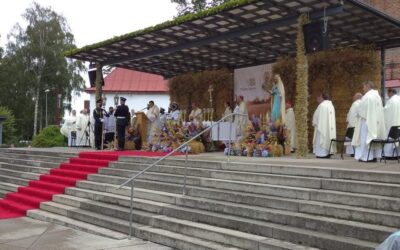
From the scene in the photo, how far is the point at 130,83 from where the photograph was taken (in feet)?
136

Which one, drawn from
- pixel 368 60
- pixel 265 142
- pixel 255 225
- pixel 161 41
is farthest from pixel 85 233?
pixel 368 60

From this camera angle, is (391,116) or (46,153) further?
(46,153)

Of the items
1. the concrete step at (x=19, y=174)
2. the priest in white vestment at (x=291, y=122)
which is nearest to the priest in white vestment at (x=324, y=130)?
the priest in white vestment at (x=291, y=122)

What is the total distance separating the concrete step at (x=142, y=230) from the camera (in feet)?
22.7

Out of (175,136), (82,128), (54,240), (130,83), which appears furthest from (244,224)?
(130,83)

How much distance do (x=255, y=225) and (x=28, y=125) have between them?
43357 mm

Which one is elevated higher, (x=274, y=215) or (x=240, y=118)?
(x=240, y=118)

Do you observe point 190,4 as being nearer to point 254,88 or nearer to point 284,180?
→ point 254,88

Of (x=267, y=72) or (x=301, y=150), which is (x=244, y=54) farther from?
(x=301, y=150)

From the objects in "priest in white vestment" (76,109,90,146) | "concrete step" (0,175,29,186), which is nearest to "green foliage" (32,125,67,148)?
"priest in white vestment" (76,109,90,146)

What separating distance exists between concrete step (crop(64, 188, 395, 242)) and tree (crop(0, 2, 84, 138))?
1357 inches

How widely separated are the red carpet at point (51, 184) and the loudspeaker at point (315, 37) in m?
4.63

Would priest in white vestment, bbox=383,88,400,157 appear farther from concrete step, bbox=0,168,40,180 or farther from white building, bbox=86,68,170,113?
white building, bbox=86,68,170,113

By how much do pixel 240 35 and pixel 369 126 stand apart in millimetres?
5123
